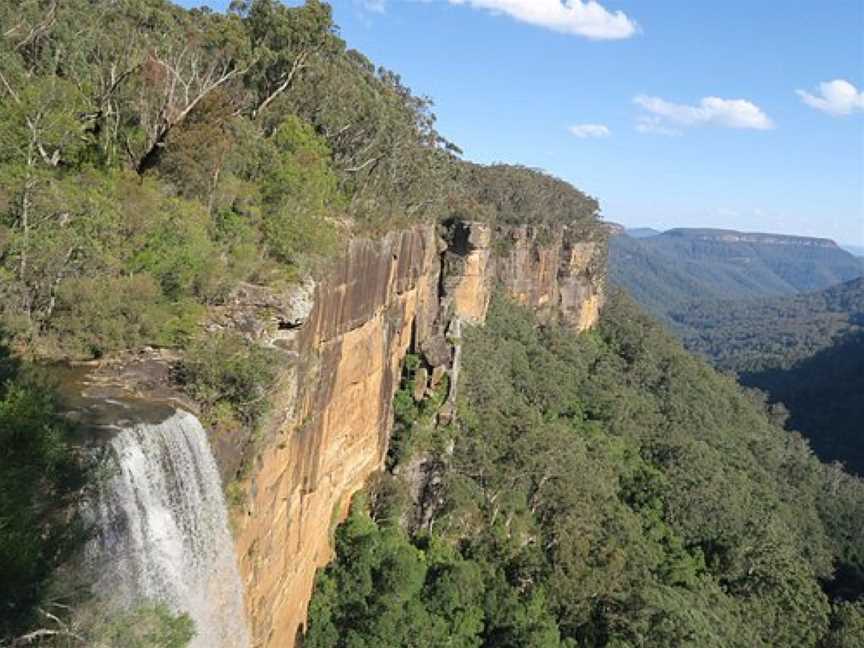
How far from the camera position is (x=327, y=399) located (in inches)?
709

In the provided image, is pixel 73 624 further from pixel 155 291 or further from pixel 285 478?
pixel 285 478

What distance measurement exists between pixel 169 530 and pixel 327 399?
8923 mm

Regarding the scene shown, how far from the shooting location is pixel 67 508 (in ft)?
25.2

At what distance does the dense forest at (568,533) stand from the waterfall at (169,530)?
33.5 feet

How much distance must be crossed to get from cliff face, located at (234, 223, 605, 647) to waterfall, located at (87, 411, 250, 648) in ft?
5.30

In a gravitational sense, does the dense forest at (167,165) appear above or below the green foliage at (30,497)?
above

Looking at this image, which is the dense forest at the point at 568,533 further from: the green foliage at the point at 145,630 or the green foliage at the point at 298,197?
the green foliage at the point at 145,630

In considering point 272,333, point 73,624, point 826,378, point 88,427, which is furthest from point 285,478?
point 826,378

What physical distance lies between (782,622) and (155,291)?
34955mm

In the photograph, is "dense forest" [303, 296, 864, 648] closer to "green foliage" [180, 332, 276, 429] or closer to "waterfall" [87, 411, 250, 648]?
"waterfall" [87, 411, 250, 648]

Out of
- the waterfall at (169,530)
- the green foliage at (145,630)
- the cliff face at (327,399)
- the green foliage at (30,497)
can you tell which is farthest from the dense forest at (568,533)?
the green foliage at (30,497)

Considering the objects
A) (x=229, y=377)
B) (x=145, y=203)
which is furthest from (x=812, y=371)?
(x=229, y=377)

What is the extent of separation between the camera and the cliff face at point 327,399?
45.3 ft

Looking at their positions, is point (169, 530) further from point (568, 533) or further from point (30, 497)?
point (568, 533)
